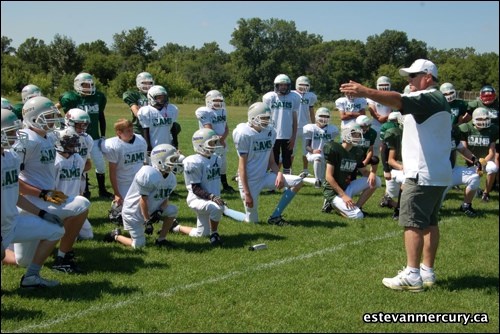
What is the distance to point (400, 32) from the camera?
253 feet

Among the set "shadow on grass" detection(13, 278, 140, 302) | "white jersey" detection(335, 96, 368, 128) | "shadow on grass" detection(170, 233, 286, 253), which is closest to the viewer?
"shadow on grass" detection(13, 278, 140, 302)

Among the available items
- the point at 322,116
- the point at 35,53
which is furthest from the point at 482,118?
the point at 35,53

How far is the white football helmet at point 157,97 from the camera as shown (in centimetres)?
1052

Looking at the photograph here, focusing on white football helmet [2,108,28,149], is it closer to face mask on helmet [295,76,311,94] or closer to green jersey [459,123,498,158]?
green jersey [459,123,498,158]

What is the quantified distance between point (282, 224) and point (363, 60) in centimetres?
6989

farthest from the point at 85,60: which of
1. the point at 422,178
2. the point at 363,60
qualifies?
the point at 422,178

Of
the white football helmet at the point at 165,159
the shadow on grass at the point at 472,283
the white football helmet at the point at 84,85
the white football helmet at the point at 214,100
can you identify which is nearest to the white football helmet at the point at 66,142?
the white football helmet at the point at 165,159

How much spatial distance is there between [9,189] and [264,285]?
9.01 feet

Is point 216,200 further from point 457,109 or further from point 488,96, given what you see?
point 488,96

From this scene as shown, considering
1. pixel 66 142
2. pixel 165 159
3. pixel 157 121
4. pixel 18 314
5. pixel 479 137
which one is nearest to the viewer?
pixel 18 314

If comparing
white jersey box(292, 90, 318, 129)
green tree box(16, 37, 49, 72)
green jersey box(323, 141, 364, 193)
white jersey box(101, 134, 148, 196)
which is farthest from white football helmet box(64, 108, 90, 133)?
green tree box(16, 37, 49, 72)

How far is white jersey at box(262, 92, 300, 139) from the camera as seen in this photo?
12.1 m

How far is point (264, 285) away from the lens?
20.3 ft

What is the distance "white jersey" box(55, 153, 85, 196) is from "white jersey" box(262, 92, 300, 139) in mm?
5257
